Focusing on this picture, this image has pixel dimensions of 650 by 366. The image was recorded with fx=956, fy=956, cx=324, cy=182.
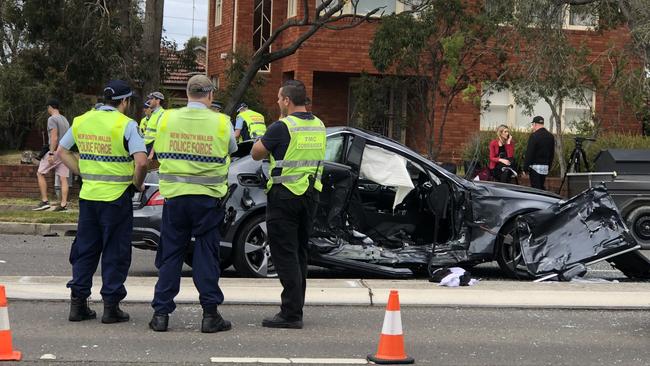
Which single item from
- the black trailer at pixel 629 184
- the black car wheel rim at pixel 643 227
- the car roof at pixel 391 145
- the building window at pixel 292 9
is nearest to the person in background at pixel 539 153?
the black trailer at pixel 629 184

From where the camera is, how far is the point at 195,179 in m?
7.05

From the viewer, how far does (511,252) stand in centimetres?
1016

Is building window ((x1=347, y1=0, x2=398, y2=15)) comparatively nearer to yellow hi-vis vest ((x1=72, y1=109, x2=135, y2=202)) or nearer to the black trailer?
the black trailer

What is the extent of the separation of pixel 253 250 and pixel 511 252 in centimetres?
275

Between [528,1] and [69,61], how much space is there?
360 inches

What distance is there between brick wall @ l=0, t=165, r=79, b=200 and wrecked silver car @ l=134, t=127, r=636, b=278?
337 inches

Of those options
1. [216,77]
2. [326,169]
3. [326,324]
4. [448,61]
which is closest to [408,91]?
[448,61]

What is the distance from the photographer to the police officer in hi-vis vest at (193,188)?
7031 millimetres

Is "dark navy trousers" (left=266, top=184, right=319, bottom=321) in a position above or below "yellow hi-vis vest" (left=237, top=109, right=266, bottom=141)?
below

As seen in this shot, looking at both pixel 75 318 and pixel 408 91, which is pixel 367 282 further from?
pixel 408 91

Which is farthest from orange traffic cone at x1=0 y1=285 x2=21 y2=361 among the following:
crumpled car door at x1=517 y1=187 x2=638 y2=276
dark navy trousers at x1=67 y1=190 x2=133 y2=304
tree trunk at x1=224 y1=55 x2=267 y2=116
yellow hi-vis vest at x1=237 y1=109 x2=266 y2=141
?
tree trunk at x1=224 y1=55 x2=267 y2=116

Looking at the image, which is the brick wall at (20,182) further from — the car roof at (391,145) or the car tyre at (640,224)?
the car tyre at (640,224)

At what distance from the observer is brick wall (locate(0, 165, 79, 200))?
703 inches

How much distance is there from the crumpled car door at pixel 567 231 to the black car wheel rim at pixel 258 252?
104 inches
